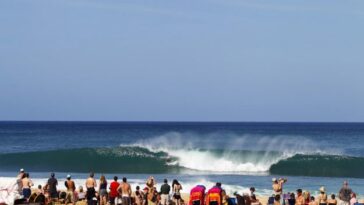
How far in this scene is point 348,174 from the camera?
4178 centimetres

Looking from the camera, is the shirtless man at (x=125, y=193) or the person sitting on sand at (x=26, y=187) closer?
the person sitting on sand at (x=26, y=187)

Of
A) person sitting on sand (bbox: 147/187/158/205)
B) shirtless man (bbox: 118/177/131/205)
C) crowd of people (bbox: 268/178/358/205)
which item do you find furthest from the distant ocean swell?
shirtless man (bbox: 118/177/131/205)

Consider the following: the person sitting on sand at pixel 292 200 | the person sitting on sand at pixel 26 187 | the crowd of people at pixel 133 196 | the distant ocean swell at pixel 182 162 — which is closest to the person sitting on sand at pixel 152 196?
the crowd of people at pixel 133 196

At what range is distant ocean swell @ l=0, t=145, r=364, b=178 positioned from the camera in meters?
43.0

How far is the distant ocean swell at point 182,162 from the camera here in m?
43.0

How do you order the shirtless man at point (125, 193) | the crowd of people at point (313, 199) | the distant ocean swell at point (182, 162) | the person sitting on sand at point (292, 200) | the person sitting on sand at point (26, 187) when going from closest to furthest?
the person sitting on sand at point (26, 187), the crowd of people at point (313, 199), the shirtless man at point (125, 193), the person sitting on sand at point (292, 200), the distant ocean swell at point (182, 162)

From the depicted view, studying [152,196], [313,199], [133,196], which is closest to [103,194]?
[133,196]

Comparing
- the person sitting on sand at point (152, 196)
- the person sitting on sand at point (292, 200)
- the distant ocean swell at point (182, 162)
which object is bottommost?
the person sitting on sand at point (292, 200)

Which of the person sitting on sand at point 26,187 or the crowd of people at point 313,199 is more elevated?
the person sitting on sand at point 26,187

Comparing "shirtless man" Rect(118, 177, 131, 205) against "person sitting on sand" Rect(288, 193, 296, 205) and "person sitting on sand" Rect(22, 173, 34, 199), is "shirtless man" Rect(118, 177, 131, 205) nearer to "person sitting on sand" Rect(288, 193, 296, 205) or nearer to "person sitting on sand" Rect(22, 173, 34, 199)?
"person sitting on sand" Rect(22, 173, 34, 199)

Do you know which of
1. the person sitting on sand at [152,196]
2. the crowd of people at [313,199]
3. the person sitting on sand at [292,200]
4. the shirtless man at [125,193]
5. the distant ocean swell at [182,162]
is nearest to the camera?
the crowd of people at [313,199]

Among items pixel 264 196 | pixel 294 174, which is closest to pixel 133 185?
pixel 264 196

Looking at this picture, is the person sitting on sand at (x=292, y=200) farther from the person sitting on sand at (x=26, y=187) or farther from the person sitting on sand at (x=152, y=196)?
the person sitting on sand at (x=26, y=187)

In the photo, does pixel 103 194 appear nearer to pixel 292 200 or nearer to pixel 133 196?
pixel 133 196
